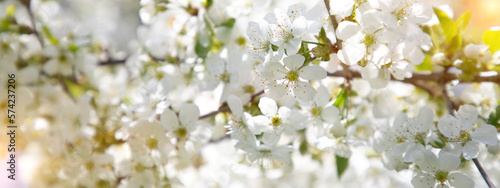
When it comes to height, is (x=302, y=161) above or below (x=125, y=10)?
below

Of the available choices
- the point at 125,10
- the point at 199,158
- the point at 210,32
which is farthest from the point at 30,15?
the point at 125,10

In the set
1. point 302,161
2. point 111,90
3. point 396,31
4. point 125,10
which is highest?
point 125,10

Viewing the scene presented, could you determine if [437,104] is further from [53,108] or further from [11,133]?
[11,133]

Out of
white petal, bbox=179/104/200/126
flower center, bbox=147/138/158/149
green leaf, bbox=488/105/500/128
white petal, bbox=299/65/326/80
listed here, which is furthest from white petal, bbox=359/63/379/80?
flower center, bbox=147/138/158/149

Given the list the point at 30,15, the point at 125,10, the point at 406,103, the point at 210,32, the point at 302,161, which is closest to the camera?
the point at 210,32

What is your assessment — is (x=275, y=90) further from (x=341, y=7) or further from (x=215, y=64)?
(x=215, y=64)

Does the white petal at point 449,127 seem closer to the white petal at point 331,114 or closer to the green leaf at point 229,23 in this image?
the white petal at point 331,114

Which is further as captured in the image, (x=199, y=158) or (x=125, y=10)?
(x=125, y=10)

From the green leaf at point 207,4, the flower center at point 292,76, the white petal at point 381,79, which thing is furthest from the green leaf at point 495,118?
the green leaf at point 207,4
